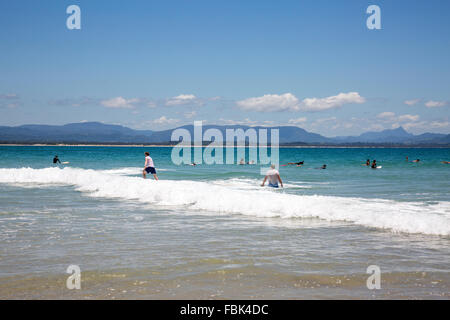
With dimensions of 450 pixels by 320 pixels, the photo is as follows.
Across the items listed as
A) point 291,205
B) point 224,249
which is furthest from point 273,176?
point 224,249

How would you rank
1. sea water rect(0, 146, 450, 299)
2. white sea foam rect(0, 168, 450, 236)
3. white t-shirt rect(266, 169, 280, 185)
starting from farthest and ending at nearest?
white t-shirt rect(266, 169, 280, 185), white sea foam rect(0, 168, 450, 236), sea water rect(0, 146, 450, 299)

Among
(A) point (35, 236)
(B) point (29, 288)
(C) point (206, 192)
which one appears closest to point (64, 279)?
(B) point (29, 288)

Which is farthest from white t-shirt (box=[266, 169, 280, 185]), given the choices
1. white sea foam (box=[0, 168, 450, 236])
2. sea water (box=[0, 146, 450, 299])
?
sea water (box=[0, 146, 450, 299])

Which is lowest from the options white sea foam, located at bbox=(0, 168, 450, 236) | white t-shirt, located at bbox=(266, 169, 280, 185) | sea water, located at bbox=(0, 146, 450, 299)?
sea water, located at bbox=(0, 146, 450, 299)

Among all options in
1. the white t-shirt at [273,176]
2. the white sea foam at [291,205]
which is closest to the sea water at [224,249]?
the white sea foam at [291,205]

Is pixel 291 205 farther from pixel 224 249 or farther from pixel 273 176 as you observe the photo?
pixel 273 176

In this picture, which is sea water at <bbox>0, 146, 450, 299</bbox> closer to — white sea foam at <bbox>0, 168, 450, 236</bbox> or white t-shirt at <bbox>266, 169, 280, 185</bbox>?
white sea foam at <bbox>0, 168, 450, 236</bbox>

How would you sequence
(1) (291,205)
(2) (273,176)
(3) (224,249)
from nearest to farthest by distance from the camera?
(3) (224,249), (1) (291,205), (2) (273,176)

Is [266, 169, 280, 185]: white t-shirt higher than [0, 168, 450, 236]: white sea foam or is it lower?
higher

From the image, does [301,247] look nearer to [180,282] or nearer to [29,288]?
[180,282]

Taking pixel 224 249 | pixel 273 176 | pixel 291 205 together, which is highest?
pixel 273 176

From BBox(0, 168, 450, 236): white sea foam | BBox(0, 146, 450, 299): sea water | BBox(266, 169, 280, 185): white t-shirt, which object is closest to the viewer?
BBox(0, 146, 450, 299): sea water

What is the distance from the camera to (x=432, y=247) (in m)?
9.05

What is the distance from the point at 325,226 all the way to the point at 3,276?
26.1 feet
